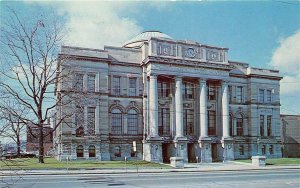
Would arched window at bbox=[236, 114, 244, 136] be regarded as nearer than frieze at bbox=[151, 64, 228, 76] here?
No

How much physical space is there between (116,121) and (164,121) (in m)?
6.44

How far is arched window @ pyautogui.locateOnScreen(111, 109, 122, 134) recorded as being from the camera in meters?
43.9

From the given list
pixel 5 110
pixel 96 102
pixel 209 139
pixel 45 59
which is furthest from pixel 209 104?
pixel 5 110

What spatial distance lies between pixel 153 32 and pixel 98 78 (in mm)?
18218

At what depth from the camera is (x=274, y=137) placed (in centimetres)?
5353

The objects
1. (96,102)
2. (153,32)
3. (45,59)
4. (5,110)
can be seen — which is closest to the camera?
(5,110)

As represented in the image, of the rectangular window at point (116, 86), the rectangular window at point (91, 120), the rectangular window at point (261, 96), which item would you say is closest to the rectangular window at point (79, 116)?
the rectangular window at point (91, 120)

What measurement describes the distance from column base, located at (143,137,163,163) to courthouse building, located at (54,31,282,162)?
121mm

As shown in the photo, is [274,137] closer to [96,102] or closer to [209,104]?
[209,104]

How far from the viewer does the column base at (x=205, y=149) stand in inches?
1769

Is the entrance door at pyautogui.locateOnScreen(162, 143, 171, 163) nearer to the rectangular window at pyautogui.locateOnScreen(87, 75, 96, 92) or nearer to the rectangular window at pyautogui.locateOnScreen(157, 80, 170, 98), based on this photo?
the rectangular window at pyautogui.locateOnScreen(157, 80, 170, 98)

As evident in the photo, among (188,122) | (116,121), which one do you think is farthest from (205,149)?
(116,121)

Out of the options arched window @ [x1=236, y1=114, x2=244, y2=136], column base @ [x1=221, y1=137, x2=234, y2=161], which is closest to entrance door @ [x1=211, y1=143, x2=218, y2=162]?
column base @ [x1=221, y1=137, x2=234, y2=161]

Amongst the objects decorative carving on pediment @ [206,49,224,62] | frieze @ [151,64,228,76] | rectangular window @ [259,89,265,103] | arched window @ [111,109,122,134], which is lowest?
arched window @ [111,109,122,134]
